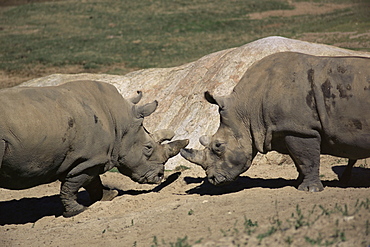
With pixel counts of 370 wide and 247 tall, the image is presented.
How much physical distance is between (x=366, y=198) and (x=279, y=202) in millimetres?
1108

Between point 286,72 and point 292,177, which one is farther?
point 292,177

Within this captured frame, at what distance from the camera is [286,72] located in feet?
26.5

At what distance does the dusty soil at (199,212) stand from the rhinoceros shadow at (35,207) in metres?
0.02

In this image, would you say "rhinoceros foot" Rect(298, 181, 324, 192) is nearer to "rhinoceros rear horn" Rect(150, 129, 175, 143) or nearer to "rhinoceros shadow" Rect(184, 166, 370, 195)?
"rhinoceros shadow" Rect(184, 166, 370, 195)

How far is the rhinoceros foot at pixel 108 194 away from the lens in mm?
9578

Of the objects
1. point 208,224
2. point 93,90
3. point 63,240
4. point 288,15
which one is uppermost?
point 93,90

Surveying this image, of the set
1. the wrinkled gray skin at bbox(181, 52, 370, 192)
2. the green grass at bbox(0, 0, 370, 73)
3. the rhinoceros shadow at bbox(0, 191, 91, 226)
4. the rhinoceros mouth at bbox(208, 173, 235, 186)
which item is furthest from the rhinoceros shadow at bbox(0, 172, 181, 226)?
the green grass at bbox(0, 0, 370, 73)

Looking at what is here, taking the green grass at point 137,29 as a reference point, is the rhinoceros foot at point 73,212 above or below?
above

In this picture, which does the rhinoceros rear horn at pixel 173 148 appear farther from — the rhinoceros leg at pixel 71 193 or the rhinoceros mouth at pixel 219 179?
the rhinoceros leg at pixel 71 193

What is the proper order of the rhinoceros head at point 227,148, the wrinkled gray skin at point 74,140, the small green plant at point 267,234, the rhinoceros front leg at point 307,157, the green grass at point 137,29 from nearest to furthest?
the small green plant at point 267,234, the wrinkled gray skin at point 74,140, the rhinoceros front leg at point 307,157, the rhinoceros head at point 227,148, the green grass at point 137,29

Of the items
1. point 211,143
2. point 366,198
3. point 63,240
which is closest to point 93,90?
point 211,143

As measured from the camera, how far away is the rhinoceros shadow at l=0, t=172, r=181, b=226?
9.19 meters

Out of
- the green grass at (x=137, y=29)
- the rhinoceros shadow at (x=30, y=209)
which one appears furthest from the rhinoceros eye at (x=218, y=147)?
the green grass at (x=137, y=29)

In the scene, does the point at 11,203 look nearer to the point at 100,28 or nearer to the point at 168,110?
the point at 168,110
